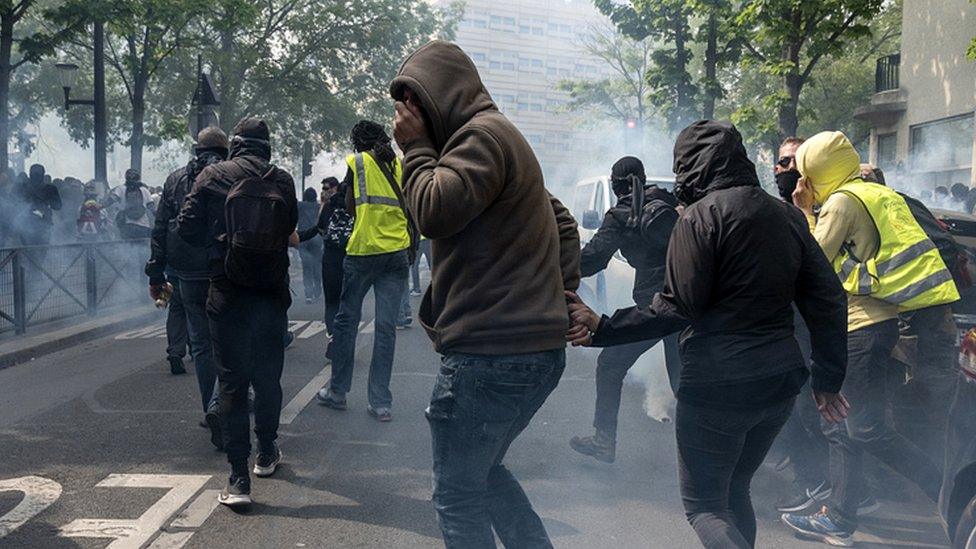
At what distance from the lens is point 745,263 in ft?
9.86

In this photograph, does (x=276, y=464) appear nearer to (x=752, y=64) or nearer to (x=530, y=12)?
(x=752, y=64)

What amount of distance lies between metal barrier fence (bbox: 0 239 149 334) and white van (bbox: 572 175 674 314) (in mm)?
5896

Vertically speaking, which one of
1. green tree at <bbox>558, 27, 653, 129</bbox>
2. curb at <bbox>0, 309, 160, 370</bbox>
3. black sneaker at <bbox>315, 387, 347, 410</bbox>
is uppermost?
green tree at <bbox>558, 27, 653, 129</bbox>

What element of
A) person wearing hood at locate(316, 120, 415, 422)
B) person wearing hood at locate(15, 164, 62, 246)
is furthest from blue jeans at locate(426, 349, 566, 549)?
person wearing hood at locate(15, 164, 62, 246)

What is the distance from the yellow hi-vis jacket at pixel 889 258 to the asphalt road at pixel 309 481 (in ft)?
3.78

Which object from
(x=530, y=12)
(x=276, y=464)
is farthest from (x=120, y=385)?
(x=530, y=12)

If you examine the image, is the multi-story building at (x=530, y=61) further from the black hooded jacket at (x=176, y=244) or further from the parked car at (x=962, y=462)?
the parked car at (x=962, y=462)

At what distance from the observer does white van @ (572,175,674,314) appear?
28.8 ft

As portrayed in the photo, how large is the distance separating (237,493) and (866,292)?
3005 millimetres

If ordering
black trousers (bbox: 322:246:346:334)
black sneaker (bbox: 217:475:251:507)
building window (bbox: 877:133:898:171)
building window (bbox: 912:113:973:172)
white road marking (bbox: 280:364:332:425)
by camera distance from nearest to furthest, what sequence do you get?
1. black sneaker (bbox: 217:475:251:507)
2. white road marking (bbox: 280:364:332:425)
3. black trousers (bbox: 322:246:346:334)
4. building window (bbox: 912:113:973:172)
5. building window (bbox: 877:133:898:171)

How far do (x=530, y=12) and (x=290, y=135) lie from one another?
6629 centimetres

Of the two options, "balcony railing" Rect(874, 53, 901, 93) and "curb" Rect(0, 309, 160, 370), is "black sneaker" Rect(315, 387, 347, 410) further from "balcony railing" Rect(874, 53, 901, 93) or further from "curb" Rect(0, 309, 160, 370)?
"balcony railing" Rect(874, 53, 901, 93)

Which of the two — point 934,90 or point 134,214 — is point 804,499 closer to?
point 134,214

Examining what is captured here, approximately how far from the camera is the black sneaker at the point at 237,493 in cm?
452
